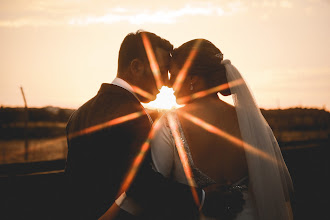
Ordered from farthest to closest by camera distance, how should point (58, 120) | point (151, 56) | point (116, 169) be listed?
1. point (58, 120)
2. point (151, 56)
3. point (116, 169)

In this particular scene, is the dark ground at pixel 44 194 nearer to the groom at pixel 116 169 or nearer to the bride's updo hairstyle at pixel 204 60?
the groom at pixel 116 169

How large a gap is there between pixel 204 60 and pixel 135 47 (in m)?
0.63

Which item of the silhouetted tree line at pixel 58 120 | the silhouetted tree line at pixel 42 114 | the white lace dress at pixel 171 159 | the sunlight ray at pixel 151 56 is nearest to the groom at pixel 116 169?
the white lace dress at pixel 171 159

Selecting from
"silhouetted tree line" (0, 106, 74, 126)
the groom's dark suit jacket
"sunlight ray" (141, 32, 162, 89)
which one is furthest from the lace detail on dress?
"silhouetted tree line" (0, 106, 74, 126)

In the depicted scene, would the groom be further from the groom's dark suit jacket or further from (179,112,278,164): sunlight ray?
(179,112,278,164): sunlight ray

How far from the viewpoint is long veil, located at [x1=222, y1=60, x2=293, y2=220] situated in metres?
2.47

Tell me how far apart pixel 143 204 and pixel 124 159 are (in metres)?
0.34

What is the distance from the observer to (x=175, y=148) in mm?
2307

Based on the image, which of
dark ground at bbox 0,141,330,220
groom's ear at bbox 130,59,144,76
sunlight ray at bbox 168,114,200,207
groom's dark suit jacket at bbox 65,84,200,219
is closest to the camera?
groom's dark suit jacket at bbox 65,84,200,219

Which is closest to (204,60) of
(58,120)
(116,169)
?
(116,169)

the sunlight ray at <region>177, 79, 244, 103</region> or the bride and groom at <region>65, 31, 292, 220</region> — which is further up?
the sunlight ray at <region>177, 79, 244, 103</region>

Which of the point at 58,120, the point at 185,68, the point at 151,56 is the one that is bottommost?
the point at 58,120

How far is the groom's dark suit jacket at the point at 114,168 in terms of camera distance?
2.00m

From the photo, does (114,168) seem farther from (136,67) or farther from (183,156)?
(136,67)
